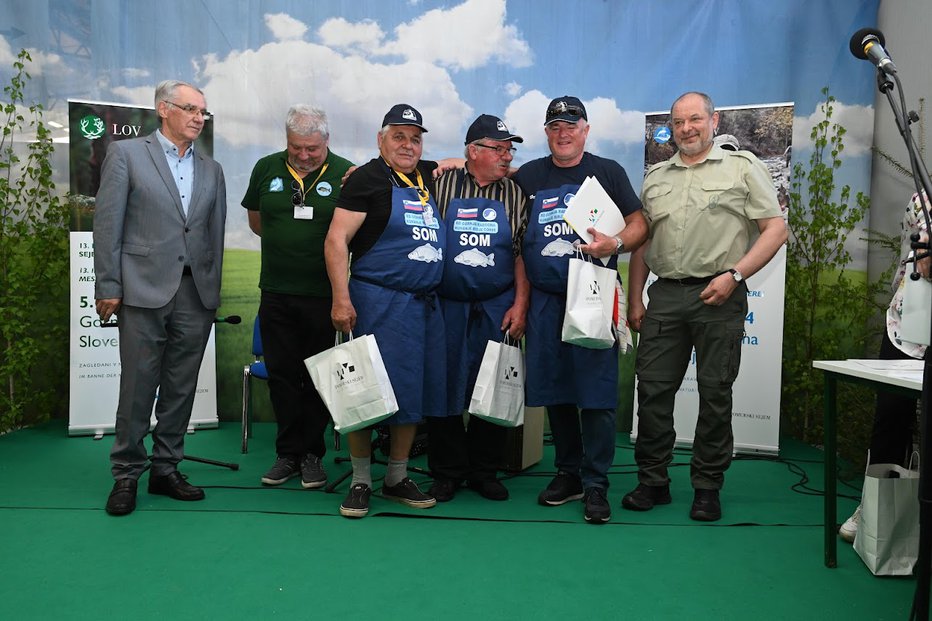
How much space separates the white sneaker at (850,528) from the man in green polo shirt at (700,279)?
48 cm

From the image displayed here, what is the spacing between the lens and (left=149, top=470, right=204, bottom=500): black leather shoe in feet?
11.1

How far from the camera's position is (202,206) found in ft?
11.3

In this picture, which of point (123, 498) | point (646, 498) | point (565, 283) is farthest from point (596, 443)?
point (123, 498)

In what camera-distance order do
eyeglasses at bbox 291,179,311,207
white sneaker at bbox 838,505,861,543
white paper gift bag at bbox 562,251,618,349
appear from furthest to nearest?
eyeglasses at bbox 291,179,311,207 < white paper gift bag at bbox 562,251,618,349 < white sneaker at bbox 838,505,861,543

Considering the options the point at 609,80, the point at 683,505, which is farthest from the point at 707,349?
the point at 609,80

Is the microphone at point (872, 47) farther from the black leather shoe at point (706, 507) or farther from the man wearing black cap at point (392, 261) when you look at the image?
the black leather shoe at point (706, 507)

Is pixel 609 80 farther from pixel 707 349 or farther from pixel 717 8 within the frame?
pixel 707 349

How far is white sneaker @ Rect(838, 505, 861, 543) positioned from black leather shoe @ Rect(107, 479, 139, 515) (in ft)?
9.49

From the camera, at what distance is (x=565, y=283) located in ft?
10.6

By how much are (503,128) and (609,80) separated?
7.62ft

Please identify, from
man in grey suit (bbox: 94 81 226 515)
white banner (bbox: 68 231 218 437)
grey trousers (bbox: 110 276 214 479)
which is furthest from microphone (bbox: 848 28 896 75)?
white banner (bbox: 68 231 218 437)

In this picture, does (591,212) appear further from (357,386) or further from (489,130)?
(357,386)

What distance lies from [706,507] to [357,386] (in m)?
1.57

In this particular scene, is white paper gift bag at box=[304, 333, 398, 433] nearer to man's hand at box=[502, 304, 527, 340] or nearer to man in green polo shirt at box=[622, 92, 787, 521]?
man's hand at box=[502, 304, 527, 340]
